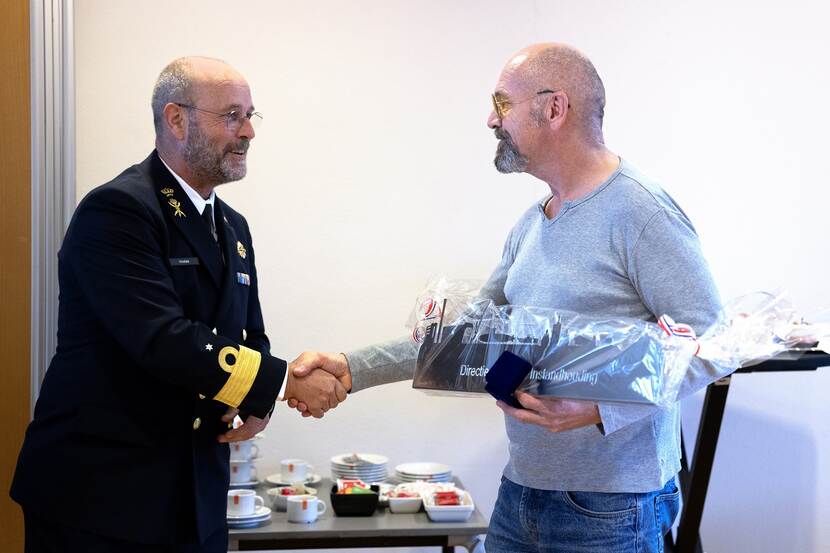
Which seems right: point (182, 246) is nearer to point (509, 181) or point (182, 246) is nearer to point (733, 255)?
point (509, 181)

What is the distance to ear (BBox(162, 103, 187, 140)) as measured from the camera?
2338 millimetres

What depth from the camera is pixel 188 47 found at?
11.9 ft

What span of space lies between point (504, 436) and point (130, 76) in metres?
2.12

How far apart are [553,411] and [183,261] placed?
3.25 feet

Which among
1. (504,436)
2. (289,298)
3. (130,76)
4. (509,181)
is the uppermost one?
(130,76)

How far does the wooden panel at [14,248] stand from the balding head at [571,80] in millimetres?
1823

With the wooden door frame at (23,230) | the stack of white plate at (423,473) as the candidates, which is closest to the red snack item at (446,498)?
the stack of white plate at (423,473)

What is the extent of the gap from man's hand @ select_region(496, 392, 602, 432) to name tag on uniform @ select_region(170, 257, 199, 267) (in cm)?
91

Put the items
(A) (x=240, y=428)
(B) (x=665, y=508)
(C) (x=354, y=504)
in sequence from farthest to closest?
(C) (x=354, y=504), (A) (x=240, y=428), (B) (x=665, y=508)

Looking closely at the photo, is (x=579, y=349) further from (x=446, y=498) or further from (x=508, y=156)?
A: (x=446, y=498)

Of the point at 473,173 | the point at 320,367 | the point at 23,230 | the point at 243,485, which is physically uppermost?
the point at 473,173

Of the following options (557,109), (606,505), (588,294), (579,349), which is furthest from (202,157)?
(606,505)

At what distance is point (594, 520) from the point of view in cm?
181

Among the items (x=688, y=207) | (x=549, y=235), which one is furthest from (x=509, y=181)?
(x=549, y=235)
